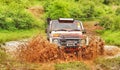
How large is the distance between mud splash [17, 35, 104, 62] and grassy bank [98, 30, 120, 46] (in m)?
5.47

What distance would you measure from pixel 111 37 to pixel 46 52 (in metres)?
8.44

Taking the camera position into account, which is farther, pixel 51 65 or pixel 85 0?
pixel 85 0

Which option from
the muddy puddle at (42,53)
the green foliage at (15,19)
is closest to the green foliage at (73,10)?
the green foliage at (15,19)

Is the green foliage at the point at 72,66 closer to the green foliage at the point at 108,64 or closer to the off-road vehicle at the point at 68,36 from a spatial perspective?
the green foliage at the point at 108,64

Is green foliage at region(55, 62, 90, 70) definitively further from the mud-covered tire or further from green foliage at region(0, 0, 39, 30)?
green foliage at region(0, 0, 39, 30)

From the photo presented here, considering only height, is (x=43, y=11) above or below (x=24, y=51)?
below

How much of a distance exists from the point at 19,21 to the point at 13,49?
7.53 metres

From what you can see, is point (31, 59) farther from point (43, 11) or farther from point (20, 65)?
point (43, 11)

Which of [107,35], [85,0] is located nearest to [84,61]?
[107,35]

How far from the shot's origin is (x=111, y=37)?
2458cm

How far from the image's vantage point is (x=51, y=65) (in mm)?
16344

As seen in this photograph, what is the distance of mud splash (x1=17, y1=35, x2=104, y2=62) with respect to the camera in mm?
17016

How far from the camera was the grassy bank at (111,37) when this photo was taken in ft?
76.6

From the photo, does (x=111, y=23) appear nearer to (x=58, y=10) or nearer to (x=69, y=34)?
(x=58, y=10)
